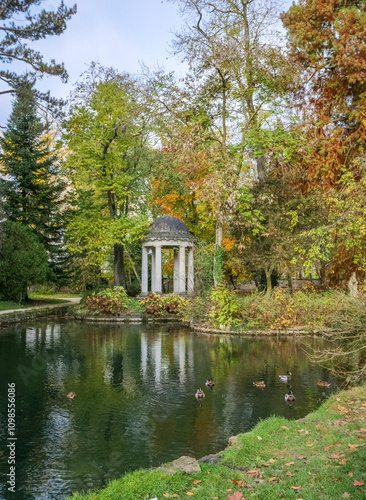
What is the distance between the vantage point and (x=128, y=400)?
838 centimetres

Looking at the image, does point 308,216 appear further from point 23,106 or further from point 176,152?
point 23,106

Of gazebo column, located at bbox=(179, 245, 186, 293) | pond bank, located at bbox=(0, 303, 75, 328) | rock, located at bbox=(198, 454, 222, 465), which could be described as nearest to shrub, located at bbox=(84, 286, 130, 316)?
pond bank, located at bbox=(0, 303, 75, 328)

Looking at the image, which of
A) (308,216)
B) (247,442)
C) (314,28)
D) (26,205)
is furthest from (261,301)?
(26,205)

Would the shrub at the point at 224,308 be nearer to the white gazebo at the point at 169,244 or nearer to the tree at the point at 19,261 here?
the white gazebo at the point at 169,244

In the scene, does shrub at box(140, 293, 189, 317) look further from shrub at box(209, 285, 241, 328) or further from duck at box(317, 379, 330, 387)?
duck at box(317, 379, 330, 387)

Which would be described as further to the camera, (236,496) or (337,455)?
(337,455)

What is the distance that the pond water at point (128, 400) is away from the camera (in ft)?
18.6

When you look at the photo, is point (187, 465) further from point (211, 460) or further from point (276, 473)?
point (276, 473)

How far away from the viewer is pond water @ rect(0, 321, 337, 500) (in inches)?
223

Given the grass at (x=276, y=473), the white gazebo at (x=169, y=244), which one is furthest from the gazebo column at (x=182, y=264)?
the grass at (x=276, y=473)

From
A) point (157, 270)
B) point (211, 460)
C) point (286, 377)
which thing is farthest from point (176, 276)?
point (211, 460)

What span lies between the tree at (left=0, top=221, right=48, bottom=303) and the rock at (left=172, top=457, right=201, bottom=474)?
1892 centimetres

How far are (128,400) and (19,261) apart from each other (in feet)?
52.1

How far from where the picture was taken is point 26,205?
1007 inches
